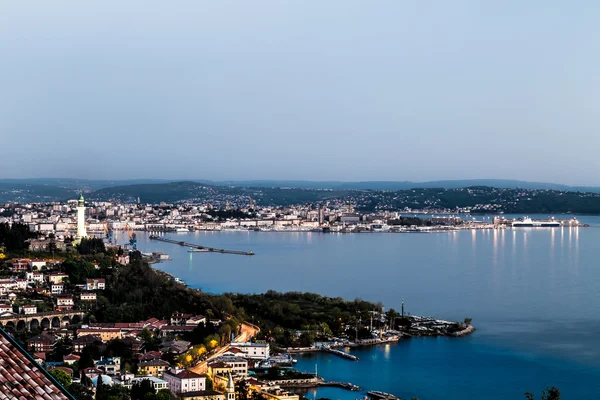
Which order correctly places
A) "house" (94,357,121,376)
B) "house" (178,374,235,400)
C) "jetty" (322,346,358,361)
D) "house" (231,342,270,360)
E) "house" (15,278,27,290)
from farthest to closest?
"house" (15,278,27,290), "jetty" (322,346,358,361), "house" (231,342,270,360), "house" (94,357,121,376), "house" (178,374,235,400)

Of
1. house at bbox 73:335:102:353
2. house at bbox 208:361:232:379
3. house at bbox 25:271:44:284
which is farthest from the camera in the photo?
house at bbox 25:271:44:284

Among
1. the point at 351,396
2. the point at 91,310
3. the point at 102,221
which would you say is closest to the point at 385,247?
the point at 102,221

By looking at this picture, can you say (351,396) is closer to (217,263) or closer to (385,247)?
(217,263)

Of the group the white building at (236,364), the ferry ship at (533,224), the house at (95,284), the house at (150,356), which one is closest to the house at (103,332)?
the house at (150,356)

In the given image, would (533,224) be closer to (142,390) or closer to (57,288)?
(57,288)

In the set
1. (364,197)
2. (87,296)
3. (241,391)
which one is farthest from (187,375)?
(364,197)

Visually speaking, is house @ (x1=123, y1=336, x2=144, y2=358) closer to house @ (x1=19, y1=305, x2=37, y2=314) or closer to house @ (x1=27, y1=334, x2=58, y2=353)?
house @ (x1=27, y1=334, x2=58, y2=353)

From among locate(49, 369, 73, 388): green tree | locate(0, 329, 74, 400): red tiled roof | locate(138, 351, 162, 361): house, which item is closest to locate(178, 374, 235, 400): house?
locate(49, 369, 73, 388): green tree
